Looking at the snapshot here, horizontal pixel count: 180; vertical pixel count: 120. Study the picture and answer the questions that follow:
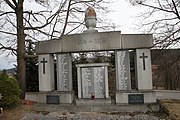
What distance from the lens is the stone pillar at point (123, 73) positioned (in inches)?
376

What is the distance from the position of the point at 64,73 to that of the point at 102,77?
6.37 ft

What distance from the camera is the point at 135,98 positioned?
9.20 m

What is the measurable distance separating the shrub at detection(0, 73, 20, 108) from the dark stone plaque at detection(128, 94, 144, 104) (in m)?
5.63

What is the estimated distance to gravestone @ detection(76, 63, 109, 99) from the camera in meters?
9.57

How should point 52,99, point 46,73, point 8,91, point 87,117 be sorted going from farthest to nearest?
1. point 46,73
2. point 8,91
3. point 52,99
4. point 87,117

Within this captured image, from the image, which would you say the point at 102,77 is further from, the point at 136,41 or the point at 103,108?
the point at 136,41

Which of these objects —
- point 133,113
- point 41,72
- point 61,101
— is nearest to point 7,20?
point 41,72

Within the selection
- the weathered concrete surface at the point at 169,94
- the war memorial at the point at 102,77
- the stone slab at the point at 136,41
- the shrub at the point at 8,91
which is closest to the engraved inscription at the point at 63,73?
the war memorial at the point at 102,77

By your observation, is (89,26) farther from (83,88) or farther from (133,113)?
(133,113)

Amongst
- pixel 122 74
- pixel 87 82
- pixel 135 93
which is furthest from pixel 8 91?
pixel 135 93

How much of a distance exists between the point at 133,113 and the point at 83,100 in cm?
236

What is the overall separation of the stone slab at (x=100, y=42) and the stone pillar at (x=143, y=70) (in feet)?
1.31

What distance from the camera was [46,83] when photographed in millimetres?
10281

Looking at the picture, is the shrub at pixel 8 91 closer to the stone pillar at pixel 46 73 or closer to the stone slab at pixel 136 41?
the stone pillar at pixel 46 73
